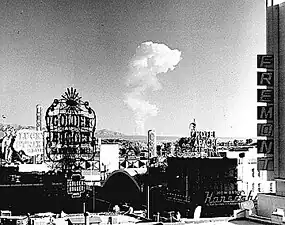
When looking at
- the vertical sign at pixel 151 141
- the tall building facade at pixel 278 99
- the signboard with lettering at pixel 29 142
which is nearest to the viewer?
the tall building facade at pixel 278 99

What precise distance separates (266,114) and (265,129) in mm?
192

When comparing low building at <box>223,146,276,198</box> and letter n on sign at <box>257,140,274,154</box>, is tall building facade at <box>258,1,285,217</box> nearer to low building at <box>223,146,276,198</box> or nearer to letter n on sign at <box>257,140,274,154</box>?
letter n on sign at <box>257,140,274,154</box>

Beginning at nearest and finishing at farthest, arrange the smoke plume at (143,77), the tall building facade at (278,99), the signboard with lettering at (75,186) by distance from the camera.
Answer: the tall building facade at (278,99), the signboard with lettering at (75,186), the smoke plume at (143,77)

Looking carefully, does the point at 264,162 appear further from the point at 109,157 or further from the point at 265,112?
the point at 109,157

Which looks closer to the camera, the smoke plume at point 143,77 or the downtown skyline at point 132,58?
the downtown skyline at point 132,58

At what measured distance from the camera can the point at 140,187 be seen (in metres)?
8.75

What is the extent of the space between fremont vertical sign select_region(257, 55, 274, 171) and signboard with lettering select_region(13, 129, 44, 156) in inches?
114

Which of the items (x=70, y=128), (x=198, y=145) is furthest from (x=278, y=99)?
(x=70, y=128)

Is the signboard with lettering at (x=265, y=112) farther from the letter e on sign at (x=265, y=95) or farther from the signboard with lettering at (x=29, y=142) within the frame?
the signboard with lettering at (x=29, y=142)

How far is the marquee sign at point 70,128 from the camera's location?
26.8ft

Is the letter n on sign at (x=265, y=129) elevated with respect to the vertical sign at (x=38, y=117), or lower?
lower

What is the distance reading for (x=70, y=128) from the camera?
27.1ft

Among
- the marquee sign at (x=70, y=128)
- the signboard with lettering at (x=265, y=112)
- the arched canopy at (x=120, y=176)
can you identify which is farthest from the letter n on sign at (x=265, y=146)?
the marquee sign at (x=70, y=128)

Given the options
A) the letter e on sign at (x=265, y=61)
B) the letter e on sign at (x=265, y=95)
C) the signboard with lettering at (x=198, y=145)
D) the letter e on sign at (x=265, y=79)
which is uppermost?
the letter e on sign at (x=265, y=61)
